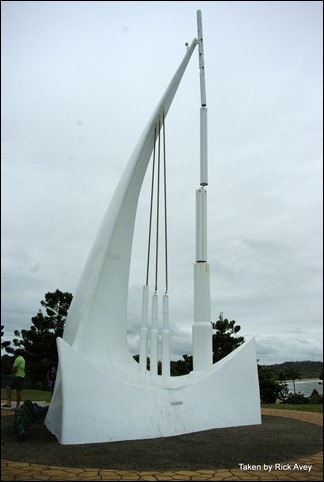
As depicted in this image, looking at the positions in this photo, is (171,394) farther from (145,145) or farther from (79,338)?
(145,145)

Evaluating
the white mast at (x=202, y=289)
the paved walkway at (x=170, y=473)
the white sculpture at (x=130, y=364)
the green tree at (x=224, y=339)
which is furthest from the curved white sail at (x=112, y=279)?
the green tree at (x=224, y=339)

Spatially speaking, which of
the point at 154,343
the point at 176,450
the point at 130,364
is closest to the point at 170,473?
the point at 176,450

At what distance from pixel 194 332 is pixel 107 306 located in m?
1.68

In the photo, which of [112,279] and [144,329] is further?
[112,279]

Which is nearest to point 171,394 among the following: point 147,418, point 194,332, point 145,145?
point 147,418

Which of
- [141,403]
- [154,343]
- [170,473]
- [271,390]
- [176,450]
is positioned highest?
[154,343]

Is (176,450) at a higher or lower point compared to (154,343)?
lower

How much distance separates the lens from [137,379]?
7246 mm

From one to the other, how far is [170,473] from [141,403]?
87.7 inches

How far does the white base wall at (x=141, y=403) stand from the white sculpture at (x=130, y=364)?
13 mm

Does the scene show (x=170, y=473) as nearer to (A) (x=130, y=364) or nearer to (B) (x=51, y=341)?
(A) (x=130, y=364)

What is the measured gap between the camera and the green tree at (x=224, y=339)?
15.4 meters

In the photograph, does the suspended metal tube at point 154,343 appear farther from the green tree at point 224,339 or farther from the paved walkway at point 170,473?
the green tree at point 224,339

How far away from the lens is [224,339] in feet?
51.0
